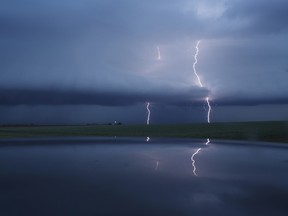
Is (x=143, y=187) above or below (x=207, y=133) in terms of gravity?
below

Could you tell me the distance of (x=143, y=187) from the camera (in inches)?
625

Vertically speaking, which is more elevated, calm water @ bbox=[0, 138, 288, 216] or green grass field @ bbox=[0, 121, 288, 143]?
green grass field @ bbox=[0, 121, 288, 143]

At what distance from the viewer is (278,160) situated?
26.0 metres

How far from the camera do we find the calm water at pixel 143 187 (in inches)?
486

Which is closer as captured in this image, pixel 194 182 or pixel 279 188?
pixel 279 188

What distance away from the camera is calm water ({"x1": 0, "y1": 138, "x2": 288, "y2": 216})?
1234 cm

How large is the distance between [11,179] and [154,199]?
824 cm

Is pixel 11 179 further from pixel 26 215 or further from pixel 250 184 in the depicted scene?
pixel 250 184

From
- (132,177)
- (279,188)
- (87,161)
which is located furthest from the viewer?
(87,161)

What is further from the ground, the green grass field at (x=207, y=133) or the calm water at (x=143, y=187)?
the green grass field at (x=207, y=133)

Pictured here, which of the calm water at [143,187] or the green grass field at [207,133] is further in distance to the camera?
the green grass field at [207,133]

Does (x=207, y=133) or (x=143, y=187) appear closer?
(x=143, y=187)

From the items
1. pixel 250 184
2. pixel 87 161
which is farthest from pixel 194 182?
pixel 87 161

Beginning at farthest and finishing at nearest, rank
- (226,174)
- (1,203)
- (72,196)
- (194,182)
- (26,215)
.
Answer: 1. (226,174)
2. (194,182)
3. (72,196)
4. (1,203)
5. (26,215)
